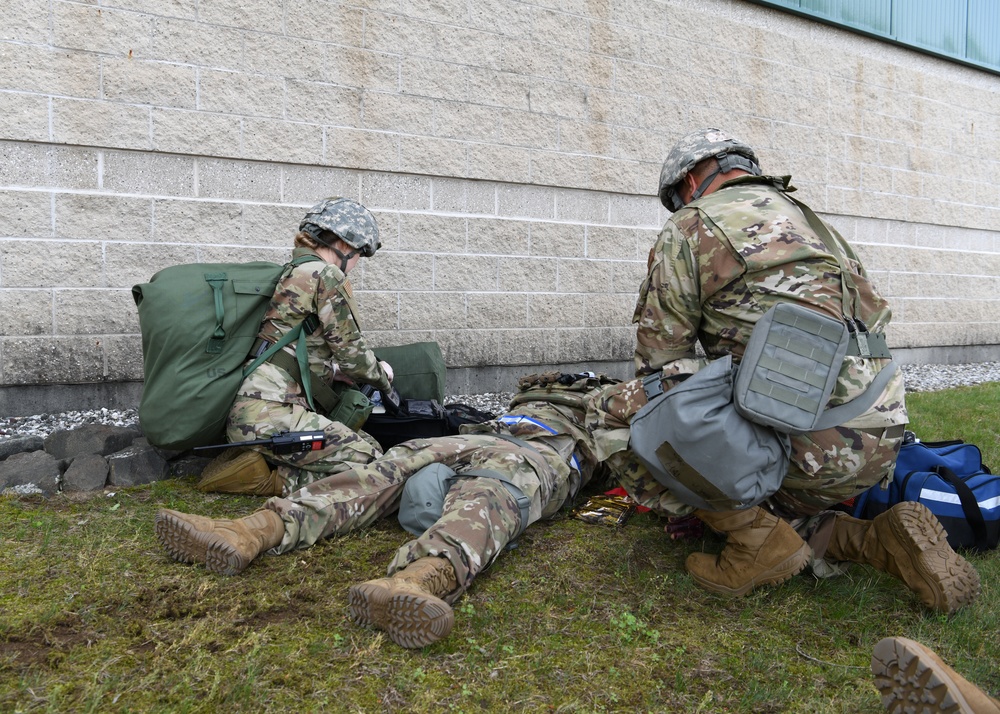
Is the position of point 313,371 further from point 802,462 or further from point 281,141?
point 802,462

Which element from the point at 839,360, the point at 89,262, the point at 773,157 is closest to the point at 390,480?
the point at 839,360

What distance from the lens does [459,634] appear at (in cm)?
245

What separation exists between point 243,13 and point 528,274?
2831 millimetres

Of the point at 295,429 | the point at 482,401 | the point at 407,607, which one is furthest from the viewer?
the point at 482,401

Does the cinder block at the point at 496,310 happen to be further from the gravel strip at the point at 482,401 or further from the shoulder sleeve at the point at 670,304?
the shoulder sleeve at the point at 670,304

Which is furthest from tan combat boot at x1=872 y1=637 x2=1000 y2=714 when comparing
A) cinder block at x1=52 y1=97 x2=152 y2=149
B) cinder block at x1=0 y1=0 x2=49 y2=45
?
cinder block at x1=0 y1=0 x2=49 y2=45

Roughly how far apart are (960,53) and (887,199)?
2.33m

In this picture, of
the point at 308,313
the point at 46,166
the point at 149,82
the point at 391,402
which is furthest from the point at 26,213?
the point at 391,402

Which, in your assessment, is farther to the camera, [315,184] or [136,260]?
[315,184]

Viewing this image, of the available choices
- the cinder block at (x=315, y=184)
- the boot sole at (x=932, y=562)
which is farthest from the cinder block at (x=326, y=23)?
the boot sole at (x=932, y=562)

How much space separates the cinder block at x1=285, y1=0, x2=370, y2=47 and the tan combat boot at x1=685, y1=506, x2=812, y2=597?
173 inches

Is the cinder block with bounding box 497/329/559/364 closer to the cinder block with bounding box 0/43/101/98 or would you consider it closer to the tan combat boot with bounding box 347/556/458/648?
the cinder block with bounding box 0/43/101/98

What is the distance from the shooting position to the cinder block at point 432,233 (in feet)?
19.4

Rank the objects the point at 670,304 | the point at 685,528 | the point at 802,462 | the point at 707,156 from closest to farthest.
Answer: the point at 802,462 < the point at 670,304 < the point at 707,156 < the point at 685,528
